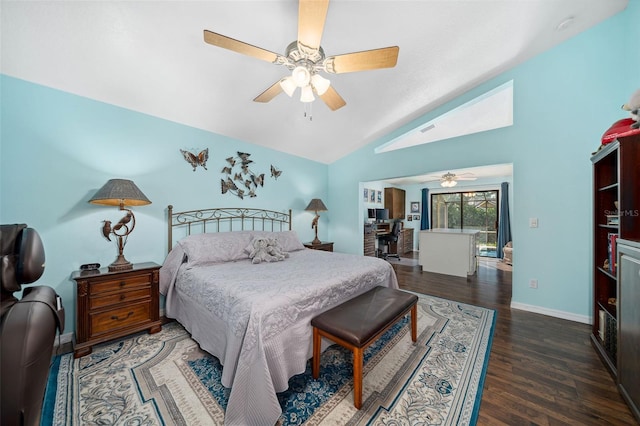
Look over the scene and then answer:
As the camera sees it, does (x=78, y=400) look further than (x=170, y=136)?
No

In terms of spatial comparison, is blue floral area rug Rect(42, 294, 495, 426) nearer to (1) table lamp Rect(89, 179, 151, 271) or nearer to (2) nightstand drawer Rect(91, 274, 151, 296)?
(2) nightstand drawer Rect(91, 274, 151, 296)

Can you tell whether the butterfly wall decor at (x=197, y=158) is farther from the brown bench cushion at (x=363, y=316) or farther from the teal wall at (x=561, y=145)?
the teal wall at (x=561, y=145)

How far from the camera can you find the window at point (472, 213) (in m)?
7.29

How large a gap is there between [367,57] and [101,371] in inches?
126

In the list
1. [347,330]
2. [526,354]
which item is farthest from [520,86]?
[347,330]

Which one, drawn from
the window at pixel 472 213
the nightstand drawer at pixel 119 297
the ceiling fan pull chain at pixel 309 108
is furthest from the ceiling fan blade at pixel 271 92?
the window at pixel 472 213

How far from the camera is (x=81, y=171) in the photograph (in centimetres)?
241

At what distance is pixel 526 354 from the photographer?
84.2 inches

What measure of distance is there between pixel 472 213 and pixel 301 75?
7764mm

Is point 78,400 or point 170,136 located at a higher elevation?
point 170,136

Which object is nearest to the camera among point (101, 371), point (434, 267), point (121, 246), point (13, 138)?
point (101, 371)

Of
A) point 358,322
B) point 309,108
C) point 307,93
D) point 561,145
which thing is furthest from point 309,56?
point 561,145

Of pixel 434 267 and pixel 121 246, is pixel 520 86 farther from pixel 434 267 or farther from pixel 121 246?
pixel 121 246

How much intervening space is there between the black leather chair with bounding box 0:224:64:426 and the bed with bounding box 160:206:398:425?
34.8 inches
